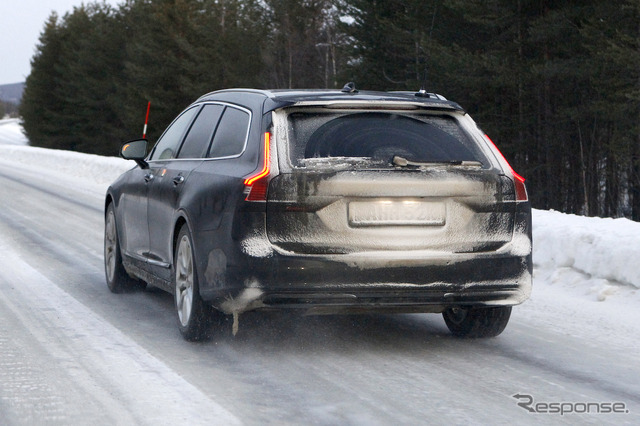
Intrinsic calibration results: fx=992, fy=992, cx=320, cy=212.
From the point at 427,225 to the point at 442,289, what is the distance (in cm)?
38

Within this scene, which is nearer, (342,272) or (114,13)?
(342,272)

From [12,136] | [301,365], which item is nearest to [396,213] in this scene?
[301,365]

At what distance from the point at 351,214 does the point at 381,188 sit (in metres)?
0.23

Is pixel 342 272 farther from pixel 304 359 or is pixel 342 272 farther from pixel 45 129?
pixel 45 129

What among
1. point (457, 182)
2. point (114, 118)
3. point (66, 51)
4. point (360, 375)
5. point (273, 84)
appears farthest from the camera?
point (66, 51)

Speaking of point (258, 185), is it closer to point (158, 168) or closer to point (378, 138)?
point (378, 138)

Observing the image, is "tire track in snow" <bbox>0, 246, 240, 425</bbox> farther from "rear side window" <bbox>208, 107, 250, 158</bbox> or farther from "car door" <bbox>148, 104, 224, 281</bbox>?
"rear side window" <bbox>208, 107, 250, 158</bbox>

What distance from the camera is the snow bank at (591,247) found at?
8344 millimetres

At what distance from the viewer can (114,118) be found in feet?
272

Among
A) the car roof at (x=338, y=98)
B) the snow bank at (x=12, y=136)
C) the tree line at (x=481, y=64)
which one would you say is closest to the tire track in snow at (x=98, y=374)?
the car roof at (x=338, y=98)

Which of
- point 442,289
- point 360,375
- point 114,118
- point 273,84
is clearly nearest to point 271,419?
point 360,375

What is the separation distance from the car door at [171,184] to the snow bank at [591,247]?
12.2ft

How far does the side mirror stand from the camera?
7738mm

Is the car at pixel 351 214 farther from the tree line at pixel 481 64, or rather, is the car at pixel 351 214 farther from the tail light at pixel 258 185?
the tree line at pixel 481 64
